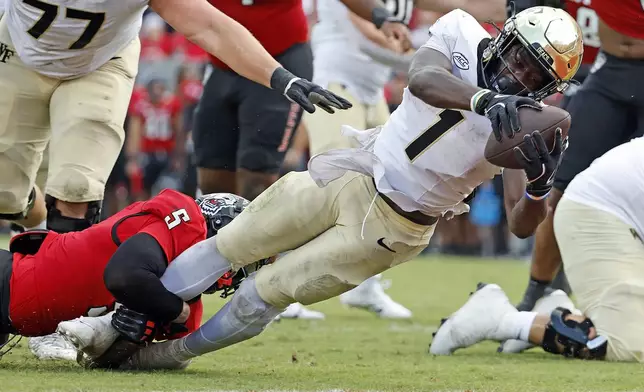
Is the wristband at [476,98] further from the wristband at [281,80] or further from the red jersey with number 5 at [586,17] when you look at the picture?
the red jersey with number 5 at [586,17]

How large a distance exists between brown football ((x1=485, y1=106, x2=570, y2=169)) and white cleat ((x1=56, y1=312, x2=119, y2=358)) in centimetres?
147

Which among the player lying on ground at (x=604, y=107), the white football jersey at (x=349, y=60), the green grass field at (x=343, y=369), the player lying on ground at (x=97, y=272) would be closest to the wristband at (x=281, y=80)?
the player lying on ground at (x=97, y=272)

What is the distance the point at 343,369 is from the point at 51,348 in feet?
3.85

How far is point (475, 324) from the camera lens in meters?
5.21

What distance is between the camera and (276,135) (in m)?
6.81

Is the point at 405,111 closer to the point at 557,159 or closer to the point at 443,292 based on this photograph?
the point at 557,159

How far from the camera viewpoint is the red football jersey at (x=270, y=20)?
6.77 m

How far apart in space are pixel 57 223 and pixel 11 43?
0.83 metres

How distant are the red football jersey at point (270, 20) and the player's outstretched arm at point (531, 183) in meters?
2.85

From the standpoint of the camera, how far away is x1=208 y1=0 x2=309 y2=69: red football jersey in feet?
22.2

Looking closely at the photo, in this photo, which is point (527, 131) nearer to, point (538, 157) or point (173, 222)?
point (538, 157)

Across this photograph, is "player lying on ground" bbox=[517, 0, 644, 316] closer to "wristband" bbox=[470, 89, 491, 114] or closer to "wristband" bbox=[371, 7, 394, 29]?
"wristband" bbox=[371, 7, 394, 29]

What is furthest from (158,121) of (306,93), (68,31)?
(306,93)

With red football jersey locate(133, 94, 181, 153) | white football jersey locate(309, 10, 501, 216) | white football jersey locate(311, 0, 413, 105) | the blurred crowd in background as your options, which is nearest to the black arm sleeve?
white football jersey locate(309, 10, 501, 216)
